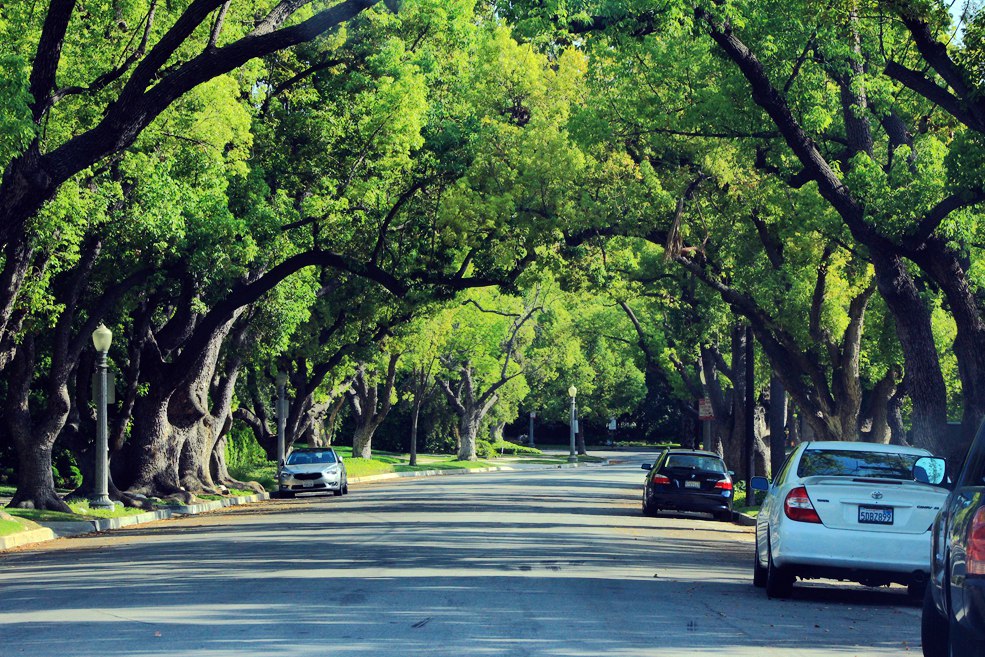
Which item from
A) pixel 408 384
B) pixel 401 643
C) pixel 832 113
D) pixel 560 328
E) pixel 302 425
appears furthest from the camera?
pixel 560 328

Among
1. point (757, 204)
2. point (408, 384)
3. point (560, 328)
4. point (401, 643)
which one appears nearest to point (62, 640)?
point (401, 643)

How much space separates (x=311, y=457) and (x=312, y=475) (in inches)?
57.9

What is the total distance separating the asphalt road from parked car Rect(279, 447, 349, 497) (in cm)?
1382

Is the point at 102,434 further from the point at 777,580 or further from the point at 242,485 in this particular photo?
the point at 777,580

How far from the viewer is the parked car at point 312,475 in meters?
38.7

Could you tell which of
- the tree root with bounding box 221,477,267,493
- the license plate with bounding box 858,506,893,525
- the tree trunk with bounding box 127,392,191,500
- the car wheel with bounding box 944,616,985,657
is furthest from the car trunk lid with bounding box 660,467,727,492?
the car wheel with bounding box 944,616,985,657

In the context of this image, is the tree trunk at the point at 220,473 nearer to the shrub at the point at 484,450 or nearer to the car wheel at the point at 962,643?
the car wheel at the point at 962,643

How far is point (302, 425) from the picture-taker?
5256 centimetres

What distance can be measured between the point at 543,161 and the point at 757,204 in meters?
5.06

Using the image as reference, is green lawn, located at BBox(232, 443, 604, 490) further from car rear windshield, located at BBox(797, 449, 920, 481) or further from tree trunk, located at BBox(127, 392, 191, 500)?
car rear windshield, located at BBox(797, 449, 920, 481)

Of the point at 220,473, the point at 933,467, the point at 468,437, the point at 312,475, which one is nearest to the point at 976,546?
the point at 933,467

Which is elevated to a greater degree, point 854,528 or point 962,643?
point 854,528

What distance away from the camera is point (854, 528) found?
13484 millimetres

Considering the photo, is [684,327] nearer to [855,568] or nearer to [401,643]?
[855,568]
